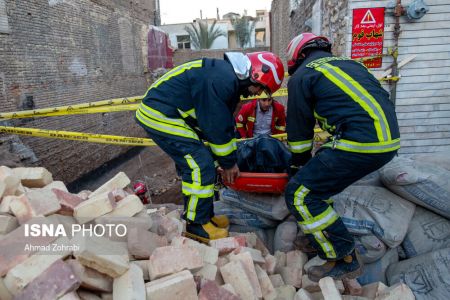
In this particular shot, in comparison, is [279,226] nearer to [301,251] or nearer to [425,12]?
[301,251]

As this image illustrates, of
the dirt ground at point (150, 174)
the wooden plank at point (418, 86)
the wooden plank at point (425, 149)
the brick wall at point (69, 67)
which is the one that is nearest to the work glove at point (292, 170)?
Result: the wooden plank at point (418, 86)

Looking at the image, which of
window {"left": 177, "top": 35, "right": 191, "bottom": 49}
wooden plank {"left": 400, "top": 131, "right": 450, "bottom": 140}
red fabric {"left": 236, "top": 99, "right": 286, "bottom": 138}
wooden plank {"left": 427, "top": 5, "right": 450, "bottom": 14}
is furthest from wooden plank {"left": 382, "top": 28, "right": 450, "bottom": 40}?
window {"left": 177, "top": 35, "right": 191, "bottom": 49}

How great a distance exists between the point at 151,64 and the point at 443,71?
11483 mm

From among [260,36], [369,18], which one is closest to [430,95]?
[369,18]

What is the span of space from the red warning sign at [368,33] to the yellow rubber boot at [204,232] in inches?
130

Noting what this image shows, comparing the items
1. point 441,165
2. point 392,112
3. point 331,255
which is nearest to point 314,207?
point 331,255

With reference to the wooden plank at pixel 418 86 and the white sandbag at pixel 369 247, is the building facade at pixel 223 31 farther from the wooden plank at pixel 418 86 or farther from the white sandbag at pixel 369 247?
the white sandbag at pixel 369 247

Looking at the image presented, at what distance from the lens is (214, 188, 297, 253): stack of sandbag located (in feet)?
10.2

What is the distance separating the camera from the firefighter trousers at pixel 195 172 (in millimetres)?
2838

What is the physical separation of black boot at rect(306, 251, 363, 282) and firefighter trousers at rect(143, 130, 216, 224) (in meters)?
0.95

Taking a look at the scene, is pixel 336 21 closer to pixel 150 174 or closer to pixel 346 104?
pixel 346 104

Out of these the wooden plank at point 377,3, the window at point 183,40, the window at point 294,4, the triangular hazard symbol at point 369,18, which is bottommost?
the triangular hazard symbol at point 369,18

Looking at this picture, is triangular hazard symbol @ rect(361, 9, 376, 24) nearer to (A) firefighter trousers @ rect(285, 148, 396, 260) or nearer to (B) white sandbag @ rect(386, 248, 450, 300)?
(A) firefighter trousers @ rect(285, 148, 396, 260)

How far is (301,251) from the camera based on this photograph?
2.96 meters
